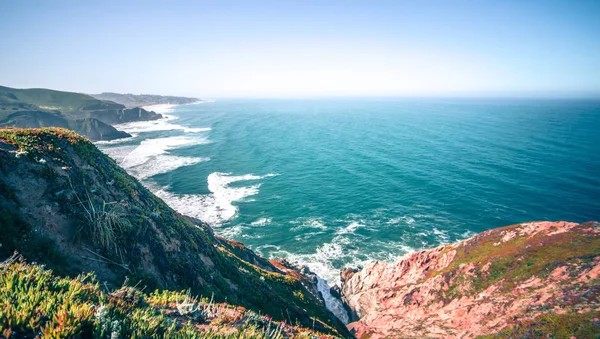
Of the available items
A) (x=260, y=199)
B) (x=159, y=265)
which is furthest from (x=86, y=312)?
(x=260, y=199)

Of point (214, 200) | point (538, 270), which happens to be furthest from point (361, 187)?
point (538, 270)

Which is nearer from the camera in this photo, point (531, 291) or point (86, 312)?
point (86, 312)

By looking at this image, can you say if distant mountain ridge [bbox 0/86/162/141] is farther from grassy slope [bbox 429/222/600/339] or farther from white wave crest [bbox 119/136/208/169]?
grassy slope [bbox 429/222/600/339]

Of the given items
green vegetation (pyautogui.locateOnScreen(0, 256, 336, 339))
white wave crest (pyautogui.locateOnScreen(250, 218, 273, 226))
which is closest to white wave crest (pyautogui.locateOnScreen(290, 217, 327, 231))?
white wave crest (pyautogui.locateOnScreen(250, 218, 273, 226))

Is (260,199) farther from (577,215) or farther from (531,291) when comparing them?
(577,215)

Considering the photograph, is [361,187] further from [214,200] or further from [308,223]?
[214,200]

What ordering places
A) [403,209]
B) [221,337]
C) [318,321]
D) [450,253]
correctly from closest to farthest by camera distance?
[221,337] < [318,321] < [450,253] < [403,209]
